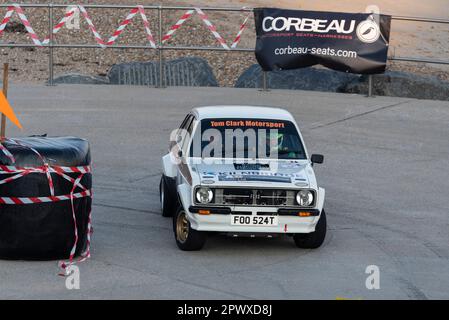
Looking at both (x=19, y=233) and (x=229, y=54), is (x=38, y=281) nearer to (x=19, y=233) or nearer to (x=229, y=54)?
(x=19, y=233)

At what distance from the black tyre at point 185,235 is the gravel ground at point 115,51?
56.0ft

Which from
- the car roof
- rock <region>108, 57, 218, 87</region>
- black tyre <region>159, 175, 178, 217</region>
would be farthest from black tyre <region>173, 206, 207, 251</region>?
rock <region>108, 57, 218, 87</region>

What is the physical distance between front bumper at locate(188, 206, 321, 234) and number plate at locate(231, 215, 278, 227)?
33mm

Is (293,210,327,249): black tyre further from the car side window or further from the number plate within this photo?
the car side window

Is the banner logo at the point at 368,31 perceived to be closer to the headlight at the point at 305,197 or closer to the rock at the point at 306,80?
the rock at the point at 306,80

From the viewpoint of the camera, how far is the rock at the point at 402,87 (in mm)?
23719

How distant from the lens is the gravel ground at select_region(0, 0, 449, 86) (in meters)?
29.9

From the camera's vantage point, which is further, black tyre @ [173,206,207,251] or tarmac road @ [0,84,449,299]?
black tyre @ [173,206,207,251]

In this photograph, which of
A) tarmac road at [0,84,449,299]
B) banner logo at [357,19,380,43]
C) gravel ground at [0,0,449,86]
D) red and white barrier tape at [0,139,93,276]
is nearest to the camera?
tarmac road at [0,84,449,299]

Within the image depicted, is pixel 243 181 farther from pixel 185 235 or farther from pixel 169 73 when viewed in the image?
pixel 169 73

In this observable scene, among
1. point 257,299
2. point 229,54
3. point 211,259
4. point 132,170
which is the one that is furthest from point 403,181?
point 229,54

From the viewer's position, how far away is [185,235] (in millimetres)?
11703

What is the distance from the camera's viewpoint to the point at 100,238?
12.3 metres

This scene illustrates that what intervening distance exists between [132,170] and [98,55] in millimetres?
15647
